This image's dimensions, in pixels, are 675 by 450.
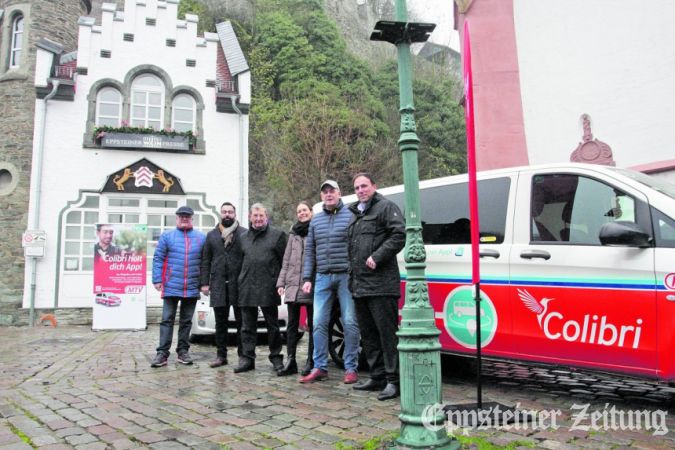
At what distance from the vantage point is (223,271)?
662cm

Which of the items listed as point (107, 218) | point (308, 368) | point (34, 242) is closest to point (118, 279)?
point (107, 218)

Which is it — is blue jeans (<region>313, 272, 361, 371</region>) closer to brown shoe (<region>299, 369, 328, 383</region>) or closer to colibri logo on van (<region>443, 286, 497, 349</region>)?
brown shoe (<region>299, 369, 328, 383</region>)

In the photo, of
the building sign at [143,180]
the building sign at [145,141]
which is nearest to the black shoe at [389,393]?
the building sign at [143,180]

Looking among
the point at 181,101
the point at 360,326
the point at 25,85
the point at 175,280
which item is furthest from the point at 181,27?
the point at 360,326

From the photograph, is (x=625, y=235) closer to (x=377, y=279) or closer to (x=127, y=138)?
(x=377, y=279)

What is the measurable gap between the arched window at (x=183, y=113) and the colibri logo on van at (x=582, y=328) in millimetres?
14133

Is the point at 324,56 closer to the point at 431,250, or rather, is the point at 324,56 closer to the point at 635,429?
the point at 431,250

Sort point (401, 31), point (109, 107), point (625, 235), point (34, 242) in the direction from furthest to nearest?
1. point (109, 107)
2. point (34, 242)
3. point (625, 235)
4. point (401, 31)

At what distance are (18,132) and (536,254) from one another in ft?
54.8

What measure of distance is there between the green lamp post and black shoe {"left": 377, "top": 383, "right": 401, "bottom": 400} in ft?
4.62

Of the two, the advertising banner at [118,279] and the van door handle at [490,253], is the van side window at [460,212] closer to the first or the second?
the van door handle at [490,253]

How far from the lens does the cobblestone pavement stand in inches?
140

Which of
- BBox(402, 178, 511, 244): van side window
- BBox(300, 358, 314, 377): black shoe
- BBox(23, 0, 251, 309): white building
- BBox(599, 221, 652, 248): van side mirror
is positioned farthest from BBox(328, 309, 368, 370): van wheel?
BBox(23, 0, 251, 309): white building

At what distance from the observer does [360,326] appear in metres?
5.20
